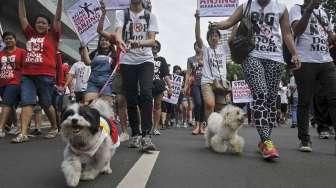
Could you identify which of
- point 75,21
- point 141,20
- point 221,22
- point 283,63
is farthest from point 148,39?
point 75,21

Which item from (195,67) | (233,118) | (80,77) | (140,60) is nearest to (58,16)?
(140,60)

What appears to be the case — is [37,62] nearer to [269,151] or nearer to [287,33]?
[287,33]

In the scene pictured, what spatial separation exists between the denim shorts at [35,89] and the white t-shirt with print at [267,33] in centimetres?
383

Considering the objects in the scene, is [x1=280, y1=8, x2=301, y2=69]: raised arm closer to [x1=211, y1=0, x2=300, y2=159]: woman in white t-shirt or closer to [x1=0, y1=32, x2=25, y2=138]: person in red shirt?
[x1=211, y1=0, x2=300, y2=159]: woman in white t-shirt

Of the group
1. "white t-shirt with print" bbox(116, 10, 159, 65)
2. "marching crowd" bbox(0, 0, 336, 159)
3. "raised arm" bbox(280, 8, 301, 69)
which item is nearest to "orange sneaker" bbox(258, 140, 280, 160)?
"marching crowd" bbox(0, 0, 336, 159)

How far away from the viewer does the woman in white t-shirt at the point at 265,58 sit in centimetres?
746

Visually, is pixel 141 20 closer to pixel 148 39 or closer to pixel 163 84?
pixel 148 39

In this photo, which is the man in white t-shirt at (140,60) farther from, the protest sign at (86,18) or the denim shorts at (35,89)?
the protest sign at (86,18)

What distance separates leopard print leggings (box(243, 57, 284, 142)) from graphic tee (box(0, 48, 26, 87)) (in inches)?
190

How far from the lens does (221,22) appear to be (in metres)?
7.70

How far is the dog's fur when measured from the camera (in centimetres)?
526

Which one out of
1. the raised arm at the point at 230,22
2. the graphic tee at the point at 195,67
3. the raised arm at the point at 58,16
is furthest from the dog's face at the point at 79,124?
the graphic tee at the point at 195,67

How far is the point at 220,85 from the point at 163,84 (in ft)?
8.96

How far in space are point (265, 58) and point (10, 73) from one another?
17.1 feet
